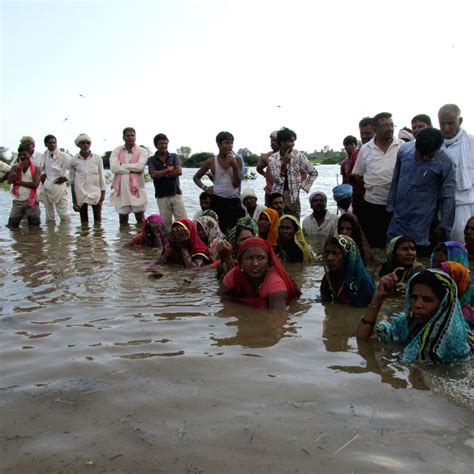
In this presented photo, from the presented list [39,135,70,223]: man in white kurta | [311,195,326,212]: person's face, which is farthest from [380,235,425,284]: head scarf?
[39,135,70,223]: man in white kurta

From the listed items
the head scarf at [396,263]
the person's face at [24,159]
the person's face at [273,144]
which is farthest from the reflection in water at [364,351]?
the person's face at [24,159]

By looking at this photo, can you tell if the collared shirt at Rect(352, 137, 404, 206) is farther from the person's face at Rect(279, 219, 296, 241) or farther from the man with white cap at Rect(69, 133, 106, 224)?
the man with white cap at Rect(69, 133, 106, 224)

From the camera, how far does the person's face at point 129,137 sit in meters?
10.5

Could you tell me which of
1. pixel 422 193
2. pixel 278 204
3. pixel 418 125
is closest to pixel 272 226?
pixel 278 204

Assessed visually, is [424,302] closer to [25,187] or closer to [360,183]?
[360,183]

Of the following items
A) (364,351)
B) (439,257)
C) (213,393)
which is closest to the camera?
(213,393)

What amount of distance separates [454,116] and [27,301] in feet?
15.4

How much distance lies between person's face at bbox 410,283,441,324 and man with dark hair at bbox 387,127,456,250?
8.97ft

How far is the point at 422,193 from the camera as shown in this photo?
20.1 feet

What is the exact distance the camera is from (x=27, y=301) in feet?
17.0

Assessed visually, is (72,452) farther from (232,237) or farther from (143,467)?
(232,237)

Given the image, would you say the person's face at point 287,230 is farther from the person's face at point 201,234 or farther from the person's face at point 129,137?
the person's face at point 129,137

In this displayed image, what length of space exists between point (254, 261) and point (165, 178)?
17.7 feet

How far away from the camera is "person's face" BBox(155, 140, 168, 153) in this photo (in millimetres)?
9680
